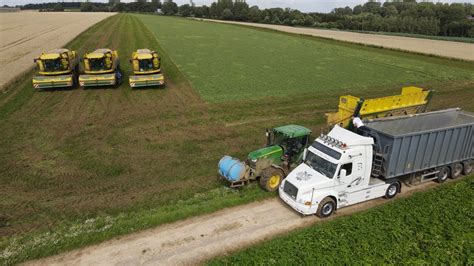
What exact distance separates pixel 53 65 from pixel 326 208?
84.1ft

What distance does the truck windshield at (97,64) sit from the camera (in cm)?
2817

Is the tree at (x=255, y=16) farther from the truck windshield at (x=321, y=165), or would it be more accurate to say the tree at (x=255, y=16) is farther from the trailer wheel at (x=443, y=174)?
the truck windshield at (x=321, y=165)

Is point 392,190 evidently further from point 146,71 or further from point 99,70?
point 99,70

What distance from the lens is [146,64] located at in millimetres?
28891

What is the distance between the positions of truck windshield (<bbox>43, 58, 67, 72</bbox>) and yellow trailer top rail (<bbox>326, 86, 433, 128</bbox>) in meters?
22.4

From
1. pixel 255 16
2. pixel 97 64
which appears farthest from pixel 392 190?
pixel 255 16

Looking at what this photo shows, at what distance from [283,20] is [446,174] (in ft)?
460

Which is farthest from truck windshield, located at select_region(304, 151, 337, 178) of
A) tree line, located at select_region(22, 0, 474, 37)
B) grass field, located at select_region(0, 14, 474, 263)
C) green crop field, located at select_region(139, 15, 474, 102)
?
tree line, located at select_region(22, 0, 474, 37)

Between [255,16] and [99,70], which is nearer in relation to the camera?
[99,70]

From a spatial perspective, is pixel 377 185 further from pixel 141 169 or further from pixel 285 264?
pixel 141 169

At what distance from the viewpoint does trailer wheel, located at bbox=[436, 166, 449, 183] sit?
14.7 meters

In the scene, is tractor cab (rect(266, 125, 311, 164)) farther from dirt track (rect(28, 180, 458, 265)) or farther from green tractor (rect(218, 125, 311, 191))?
dirt track (rect(28, 180, 458, 265))

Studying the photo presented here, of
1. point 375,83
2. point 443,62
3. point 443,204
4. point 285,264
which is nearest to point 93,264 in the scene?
point 285,264

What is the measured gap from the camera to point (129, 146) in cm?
1833
